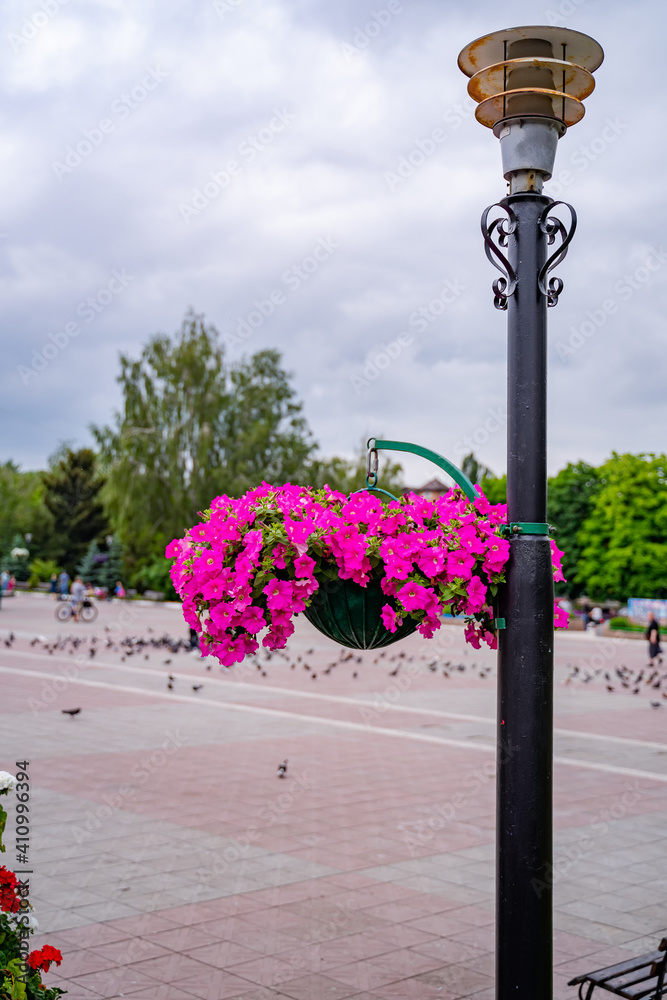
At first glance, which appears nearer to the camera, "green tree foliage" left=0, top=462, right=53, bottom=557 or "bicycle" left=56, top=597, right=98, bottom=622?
"bicycle" left=56, top=597, right=98, bottom=622

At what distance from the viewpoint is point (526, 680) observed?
2.59 metres

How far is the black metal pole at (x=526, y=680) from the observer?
2582 millimetres

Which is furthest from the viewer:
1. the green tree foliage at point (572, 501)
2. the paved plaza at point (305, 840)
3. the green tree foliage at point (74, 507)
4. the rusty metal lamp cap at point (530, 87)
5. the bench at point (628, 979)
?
the green tree foliage at point (74, 507)

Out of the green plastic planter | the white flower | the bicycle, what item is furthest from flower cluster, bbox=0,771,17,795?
the bicycle

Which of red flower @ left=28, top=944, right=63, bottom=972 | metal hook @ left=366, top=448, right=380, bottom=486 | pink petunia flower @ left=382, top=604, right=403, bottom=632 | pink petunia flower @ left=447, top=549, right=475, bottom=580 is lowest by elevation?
red flower @ left=28, top=944, right=63, bottom=972

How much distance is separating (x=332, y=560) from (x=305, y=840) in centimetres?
470

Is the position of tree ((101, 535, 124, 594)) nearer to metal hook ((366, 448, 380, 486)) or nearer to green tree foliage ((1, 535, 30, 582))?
green tree foliage ((1, 535, 30, 582))

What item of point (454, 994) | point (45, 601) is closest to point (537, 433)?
point (454, 994)

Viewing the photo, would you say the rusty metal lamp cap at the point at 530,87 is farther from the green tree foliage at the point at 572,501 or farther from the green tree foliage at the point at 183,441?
the green tree foliage at the point at 572,501

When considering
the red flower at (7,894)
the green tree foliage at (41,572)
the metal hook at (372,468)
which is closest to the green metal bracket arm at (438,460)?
the metal hook at (372,468)

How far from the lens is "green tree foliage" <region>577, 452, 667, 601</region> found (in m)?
42.9

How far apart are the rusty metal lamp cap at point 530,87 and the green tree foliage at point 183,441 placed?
123ft

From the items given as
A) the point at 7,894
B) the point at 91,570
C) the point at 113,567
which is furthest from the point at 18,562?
the point at 7,894

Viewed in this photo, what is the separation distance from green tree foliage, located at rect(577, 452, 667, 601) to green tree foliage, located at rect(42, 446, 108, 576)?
27.4m
